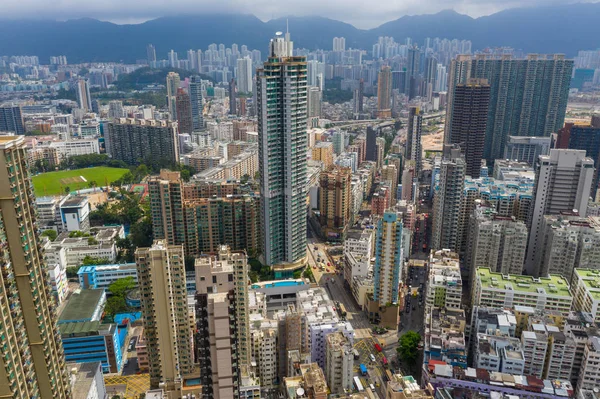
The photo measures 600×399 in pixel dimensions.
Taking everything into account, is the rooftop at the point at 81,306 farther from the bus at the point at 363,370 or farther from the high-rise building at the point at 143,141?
the high-rise building at the point at 143,141

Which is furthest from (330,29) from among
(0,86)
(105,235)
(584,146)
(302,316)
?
(302,316)

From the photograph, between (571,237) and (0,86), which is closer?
(571,237)

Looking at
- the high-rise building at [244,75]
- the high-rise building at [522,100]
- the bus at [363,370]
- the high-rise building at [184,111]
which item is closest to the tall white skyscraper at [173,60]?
the high-rise building at [244,75]

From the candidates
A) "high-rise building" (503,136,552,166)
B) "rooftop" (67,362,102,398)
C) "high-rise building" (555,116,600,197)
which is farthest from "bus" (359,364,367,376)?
"high-rise building" (503,136,552,166)

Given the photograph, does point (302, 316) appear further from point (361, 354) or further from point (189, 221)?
point (189, 221)

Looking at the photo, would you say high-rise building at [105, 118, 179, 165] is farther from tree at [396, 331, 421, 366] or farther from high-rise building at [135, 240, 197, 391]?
tree at [396, 331, 421, 366]

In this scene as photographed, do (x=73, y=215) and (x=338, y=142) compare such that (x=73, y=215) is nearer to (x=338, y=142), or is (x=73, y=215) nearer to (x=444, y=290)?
(x=444, y=290)

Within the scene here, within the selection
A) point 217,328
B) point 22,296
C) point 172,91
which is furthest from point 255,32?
point 217,328
